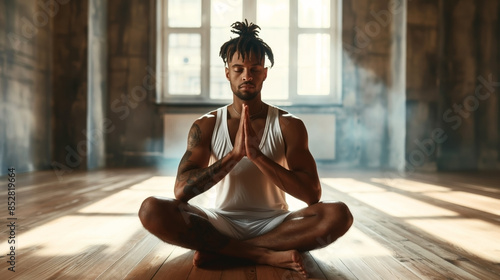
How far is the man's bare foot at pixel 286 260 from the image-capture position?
1.50m

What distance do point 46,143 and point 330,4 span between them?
496cm

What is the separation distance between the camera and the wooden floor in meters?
1.52

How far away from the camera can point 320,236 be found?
5.20 ft

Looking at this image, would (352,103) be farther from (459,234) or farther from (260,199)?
(260,199)

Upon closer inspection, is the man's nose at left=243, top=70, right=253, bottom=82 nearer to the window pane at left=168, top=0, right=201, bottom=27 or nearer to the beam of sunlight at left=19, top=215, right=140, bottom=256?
the beam of sunlight at left=19, top=215, right=140, bottom=256

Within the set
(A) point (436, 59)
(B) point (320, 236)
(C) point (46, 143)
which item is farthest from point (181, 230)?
(A) point (436, 59)

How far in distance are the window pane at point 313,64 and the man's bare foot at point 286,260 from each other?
18.1 feet

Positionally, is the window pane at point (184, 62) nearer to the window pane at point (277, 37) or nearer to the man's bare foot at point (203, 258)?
the window pane at point (277, 37)

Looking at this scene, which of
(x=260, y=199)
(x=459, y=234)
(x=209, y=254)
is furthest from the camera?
(x=459, y=234)

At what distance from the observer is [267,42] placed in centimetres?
680

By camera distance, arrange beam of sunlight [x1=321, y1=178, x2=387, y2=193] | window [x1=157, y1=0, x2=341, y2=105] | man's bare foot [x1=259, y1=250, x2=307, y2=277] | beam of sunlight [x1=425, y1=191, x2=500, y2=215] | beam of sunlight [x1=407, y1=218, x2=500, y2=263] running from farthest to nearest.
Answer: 1. window [x1=157, y1=0, x2=341, y2=105]
2. beam of sunlight [x1=321, y1=178, x2=387, y2=193]
3. beam of sunlight [x1=425, y1=191, x2=500, y2=215]
4. beam of sunlight [x1=407, y1=218, x2=500, y2=263]
5. man's bare foot [x1=259, y1=250, x2=307, y2=277]

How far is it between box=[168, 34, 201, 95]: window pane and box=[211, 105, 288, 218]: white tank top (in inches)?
206

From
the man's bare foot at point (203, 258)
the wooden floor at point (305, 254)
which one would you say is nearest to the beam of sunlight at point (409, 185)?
the wooden floor at point (305, 254)

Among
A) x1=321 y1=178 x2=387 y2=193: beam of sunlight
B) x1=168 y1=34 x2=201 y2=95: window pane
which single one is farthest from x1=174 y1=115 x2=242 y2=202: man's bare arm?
x1=168 y1=34 x2=201 y2=95: window pane
